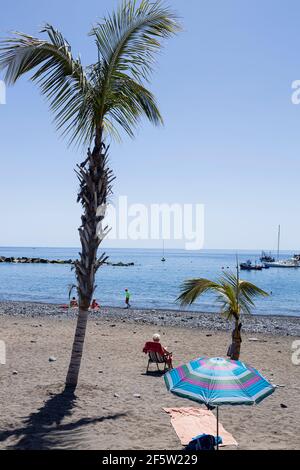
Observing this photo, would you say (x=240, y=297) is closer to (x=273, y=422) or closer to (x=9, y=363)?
(x=273, y=422)

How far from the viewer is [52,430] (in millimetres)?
8297

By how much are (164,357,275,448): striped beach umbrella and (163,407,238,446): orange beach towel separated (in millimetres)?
1625

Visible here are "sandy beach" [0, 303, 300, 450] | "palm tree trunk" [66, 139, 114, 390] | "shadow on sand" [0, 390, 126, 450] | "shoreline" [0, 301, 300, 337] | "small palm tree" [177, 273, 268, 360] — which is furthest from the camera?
"shoreline" [0, 301, 300, 337]

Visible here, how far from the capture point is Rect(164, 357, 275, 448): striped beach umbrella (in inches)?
252

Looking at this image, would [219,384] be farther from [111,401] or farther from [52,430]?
[111,401]

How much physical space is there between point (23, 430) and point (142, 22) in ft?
28.9

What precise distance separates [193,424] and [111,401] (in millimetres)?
2341

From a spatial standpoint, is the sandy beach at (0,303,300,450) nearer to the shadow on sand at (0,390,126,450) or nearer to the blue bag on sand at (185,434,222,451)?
the shadow on sand at (0,390,126,450)

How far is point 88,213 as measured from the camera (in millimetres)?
10320

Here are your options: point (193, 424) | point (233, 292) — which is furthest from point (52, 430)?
point (233, 292)

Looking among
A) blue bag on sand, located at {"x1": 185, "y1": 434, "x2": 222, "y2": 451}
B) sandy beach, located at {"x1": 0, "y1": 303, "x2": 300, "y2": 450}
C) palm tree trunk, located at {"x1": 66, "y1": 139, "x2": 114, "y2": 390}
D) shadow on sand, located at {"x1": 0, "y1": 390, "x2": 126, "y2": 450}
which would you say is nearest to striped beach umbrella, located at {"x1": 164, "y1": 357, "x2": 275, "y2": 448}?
blue bag on sand, located at {"x1": 185, "y1": 434, "x2": 222, "y2": 451}

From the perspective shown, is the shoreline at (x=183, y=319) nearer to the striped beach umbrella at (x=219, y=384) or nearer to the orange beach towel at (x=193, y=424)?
the orange beach towel at (x=193, y=424)

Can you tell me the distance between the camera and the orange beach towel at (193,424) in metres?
8.06

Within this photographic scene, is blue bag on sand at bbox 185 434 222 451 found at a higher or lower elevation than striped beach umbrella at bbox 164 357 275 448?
lower
